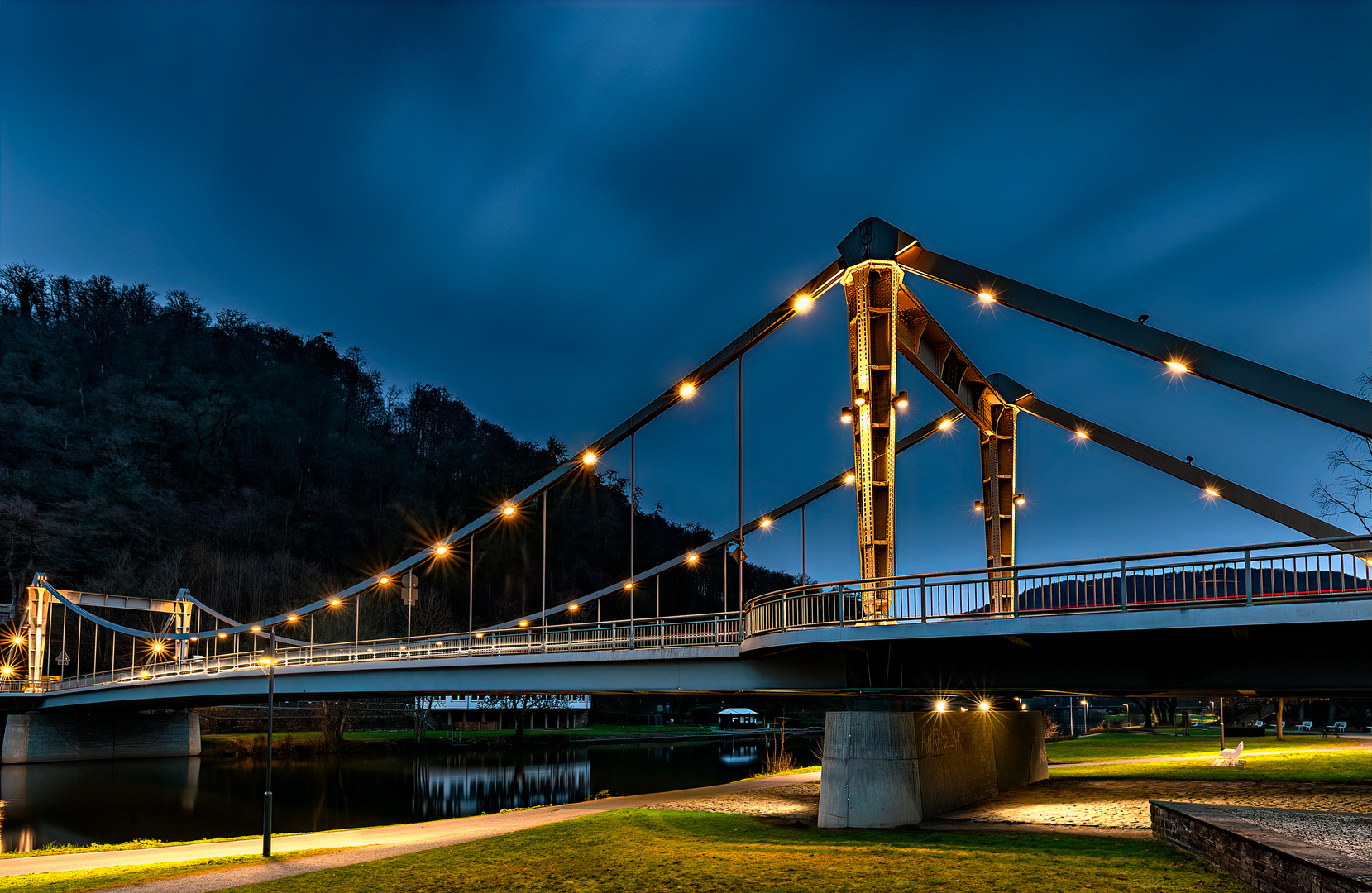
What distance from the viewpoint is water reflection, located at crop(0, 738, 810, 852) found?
120ft

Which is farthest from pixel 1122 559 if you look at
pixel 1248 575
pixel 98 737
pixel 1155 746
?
pixel 98 737

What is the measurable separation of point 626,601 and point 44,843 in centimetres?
7163

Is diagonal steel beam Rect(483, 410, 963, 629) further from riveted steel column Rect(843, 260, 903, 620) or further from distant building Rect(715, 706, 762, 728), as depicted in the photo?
distant building Rect(715, 706, 762, 728)

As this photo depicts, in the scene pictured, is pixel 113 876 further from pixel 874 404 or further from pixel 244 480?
pixel 244 480

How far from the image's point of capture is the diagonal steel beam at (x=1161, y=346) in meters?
20.3

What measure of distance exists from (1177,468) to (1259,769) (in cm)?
1169

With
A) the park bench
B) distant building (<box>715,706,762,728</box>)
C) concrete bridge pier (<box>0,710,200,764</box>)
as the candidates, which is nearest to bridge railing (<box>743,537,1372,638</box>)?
the park bench

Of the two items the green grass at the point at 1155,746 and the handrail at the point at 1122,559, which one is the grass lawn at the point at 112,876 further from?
the green grass at the point at 1155,746

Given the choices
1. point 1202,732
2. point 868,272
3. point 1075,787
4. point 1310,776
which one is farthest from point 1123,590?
point 1202,732

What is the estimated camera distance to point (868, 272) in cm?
2781

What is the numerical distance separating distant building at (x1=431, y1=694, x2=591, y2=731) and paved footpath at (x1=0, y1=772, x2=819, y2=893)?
163 ft

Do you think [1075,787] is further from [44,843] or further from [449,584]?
[449,584]

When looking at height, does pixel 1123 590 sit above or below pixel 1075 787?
above

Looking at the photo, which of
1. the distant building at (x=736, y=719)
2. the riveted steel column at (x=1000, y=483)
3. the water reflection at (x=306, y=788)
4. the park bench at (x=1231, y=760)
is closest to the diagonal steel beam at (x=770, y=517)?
the riveted steel column at (x=1000, y=483)
